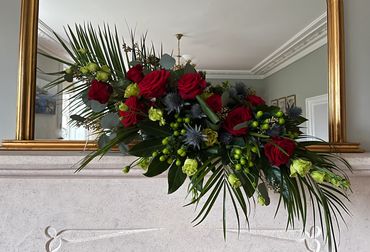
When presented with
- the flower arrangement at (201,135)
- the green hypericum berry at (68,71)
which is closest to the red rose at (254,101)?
the flower arrangement at (201,135)

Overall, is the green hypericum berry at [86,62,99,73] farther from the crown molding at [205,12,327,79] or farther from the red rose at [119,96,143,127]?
the crown molding at [205,12,327,79]

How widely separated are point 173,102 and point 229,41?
42 cm

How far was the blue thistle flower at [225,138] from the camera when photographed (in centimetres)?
77

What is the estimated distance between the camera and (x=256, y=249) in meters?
0.99

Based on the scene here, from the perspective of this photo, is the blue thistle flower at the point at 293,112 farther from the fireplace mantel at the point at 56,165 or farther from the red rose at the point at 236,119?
the fireplace mantel at the point at 56,165

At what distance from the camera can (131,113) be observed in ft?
2.45

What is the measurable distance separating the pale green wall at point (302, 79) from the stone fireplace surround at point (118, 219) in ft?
0.87

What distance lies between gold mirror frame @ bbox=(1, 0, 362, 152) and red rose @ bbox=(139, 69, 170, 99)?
1.07ft

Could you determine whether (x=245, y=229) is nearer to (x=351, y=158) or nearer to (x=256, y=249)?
(x=256, y=249)

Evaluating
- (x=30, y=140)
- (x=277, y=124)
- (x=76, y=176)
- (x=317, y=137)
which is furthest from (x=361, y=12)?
(x=30, y=140)

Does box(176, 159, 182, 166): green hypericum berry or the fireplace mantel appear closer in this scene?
box(176, 159, 182, 166): green hypericum berry

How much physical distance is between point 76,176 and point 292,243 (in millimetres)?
→ 785

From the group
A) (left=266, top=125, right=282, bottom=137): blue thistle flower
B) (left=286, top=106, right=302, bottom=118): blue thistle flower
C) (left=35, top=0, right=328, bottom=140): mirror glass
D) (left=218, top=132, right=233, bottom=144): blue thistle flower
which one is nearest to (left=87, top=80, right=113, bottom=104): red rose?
(left=35, top=0, right=328, bottom=140): mirror glass

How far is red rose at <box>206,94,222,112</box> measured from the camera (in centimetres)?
76
